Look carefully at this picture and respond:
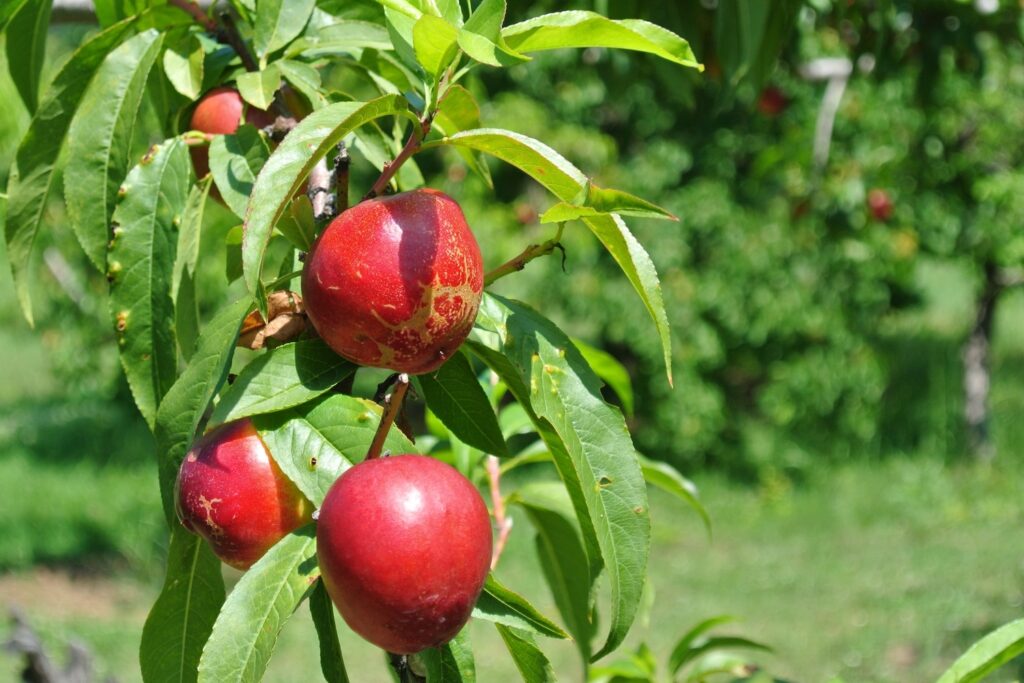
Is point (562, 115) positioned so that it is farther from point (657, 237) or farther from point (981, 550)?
point (981, 550)

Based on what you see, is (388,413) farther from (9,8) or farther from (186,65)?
(9,8)

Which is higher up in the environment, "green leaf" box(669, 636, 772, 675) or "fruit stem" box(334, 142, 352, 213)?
"fruit stem" box(334, 142, 352, 213)

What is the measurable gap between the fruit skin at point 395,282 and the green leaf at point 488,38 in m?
0.08

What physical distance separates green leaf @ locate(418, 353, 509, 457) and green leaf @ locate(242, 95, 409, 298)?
0.45 ft

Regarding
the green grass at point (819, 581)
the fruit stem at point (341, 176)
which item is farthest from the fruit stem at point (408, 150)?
the green grass at point (819, 581)

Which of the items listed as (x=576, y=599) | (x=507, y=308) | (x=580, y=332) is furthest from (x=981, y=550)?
(x=507, y=308)

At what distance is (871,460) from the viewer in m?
5.82

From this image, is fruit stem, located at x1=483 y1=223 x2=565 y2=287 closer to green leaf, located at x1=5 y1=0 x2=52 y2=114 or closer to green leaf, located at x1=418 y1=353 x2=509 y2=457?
green leaf, located at x1=418 y1=353 x2=509 y2=457

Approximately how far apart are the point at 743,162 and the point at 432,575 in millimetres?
5303

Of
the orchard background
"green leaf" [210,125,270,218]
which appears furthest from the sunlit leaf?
the orchard background

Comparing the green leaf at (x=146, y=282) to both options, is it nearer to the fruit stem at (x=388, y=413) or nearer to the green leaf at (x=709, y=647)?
the fruit stem at (x=388, y=413)

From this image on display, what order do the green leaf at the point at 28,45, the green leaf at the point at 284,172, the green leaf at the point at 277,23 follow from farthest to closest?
1. the green leaf at the point at 28,45
2. the green leaf at the point at 277,23
3. the green leaf at the point at 284,172

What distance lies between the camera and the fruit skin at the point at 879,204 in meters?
4.61

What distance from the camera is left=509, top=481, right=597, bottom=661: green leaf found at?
97 cm
